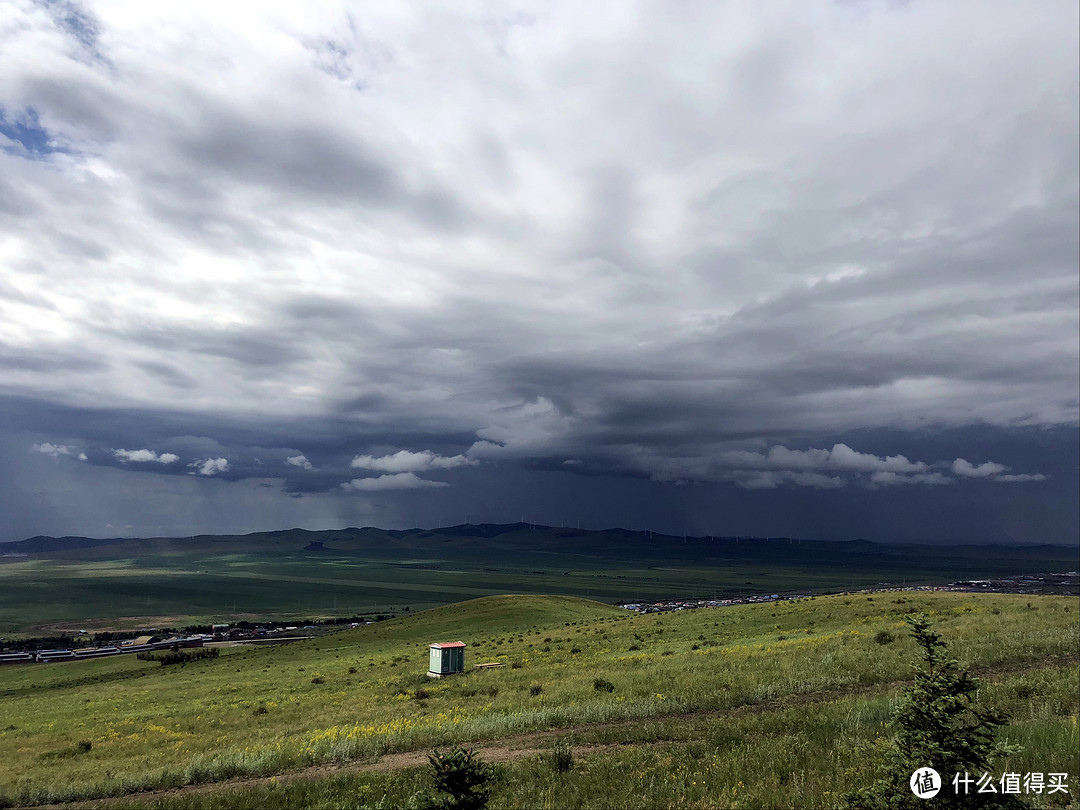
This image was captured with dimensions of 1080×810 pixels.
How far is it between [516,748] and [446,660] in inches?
1008

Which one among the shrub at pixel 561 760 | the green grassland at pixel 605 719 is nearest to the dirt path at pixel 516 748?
the green grassland at pixel 605 719

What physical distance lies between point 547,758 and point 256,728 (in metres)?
20.2

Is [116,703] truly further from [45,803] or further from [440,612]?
[440,612]

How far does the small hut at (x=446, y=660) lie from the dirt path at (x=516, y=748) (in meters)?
23.3

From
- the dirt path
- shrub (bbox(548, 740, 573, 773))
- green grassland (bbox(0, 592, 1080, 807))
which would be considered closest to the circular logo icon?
green grassland (bbox(0, 592, 1080, 807))

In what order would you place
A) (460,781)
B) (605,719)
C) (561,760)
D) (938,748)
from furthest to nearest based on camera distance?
1. (605,719)
2. (561,760)
3. (460,781)
4. (938,748)

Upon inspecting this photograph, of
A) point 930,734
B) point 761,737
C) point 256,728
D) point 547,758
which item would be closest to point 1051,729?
point 761,737

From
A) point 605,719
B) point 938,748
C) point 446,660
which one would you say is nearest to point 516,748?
point 605,719

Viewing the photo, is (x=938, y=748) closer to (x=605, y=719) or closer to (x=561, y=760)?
(x=561, y=760)

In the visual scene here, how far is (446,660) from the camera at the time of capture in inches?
1591

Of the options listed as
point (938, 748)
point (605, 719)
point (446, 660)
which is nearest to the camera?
point (938, 748)

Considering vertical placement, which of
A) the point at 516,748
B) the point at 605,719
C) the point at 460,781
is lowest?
the point at 605,719

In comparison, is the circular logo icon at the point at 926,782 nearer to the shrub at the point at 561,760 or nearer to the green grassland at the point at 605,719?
the green grassland at the point at 605,719

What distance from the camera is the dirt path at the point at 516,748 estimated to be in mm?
15961
